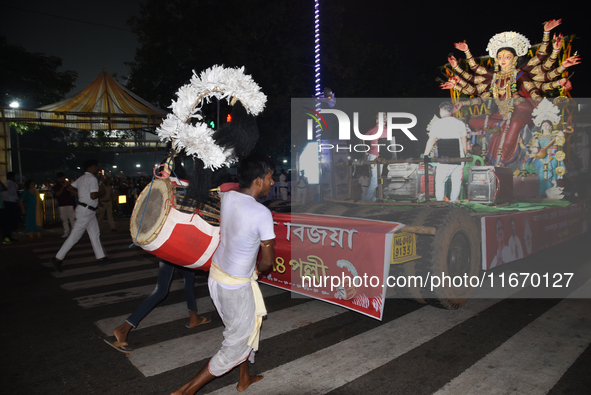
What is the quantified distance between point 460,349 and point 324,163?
49.0ft

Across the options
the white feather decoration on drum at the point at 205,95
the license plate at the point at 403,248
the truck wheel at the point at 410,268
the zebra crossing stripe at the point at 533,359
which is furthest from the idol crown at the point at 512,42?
the white feather decoration on drum at the point at 205,95

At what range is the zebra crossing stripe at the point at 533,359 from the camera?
3016 millimetres

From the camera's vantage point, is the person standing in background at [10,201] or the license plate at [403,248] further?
the person standing in background at [10,201]

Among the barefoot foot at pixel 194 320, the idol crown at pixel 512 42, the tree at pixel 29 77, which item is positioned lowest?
the barefoot foot at pixel 194 320

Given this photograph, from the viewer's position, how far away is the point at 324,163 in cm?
1827

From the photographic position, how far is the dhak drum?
274 centimetres

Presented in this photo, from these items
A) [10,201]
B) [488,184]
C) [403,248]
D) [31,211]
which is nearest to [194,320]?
[403,248]

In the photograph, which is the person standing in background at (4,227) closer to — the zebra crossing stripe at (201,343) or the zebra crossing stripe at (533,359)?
the zebra crossing stripe at (201,343)

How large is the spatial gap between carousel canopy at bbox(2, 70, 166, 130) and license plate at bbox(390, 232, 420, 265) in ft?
37.2

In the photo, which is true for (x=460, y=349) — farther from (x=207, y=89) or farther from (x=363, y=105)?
(x=363, y=105)

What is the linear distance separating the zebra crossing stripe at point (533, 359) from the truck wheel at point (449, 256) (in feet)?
2.53

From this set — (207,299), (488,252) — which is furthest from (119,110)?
(488,252)

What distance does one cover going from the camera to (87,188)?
691 centimetres

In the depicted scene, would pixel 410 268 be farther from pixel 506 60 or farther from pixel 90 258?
pixel 90 258
